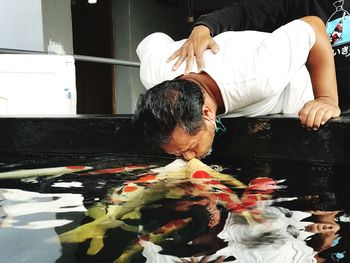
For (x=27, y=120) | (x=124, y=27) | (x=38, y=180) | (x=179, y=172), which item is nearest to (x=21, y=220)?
(x=38, y=180)

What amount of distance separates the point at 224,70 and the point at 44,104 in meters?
1.52

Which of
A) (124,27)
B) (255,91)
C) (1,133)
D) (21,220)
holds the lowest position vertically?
(21,220)

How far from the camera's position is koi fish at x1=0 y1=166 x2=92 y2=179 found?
1.69 m

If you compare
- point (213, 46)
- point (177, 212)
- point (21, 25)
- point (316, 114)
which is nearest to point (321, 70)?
point (316, 114)

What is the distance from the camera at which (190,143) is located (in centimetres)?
162

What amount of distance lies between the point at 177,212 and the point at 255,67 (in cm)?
79

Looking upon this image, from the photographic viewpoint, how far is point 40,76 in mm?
2889

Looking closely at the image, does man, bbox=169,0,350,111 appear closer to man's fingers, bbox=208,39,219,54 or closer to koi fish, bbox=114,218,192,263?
man's fingers, bbox=208,39,219,54

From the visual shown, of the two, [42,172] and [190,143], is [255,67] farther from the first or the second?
[42,172]

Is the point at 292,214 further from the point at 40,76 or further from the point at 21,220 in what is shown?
the point at 40,76

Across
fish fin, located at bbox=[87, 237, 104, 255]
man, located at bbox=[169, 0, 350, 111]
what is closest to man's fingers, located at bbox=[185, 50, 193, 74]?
man, located at bbox=[169, 0, 350, 111]

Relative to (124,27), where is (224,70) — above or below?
below

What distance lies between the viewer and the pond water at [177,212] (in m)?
0.85

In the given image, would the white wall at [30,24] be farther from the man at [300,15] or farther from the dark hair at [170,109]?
the dark hair at [170,109]
